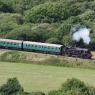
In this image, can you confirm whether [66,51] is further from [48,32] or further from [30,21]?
[30,21]

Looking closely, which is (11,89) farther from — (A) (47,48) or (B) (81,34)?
(B) (81,34)

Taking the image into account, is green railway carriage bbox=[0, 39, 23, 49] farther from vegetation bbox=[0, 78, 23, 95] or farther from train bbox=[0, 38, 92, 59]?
vegetation bbox=[0, 78, 23, 95]

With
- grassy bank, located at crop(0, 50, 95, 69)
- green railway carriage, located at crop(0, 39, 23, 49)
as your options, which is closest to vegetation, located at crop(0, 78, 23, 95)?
grassy bank, located at crop(0, 50, 95, 69)

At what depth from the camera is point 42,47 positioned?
77625mm

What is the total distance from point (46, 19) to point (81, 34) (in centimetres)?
1705

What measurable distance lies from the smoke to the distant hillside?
0.65 metres

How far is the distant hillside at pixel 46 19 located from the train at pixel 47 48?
17.0 feet

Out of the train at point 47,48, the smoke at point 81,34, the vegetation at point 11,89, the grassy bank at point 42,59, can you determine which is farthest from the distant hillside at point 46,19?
the vegetation at point 11,89

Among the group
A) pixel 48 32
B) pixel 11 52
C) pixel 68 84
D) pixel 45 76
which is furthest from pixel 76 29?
pixel 68 84

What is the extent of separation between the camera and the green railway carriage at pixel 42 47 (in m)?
76.1

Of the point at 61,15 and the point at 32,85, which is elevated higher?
the point at 61,15

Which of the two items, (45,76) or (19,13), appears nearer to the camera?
(45,76)

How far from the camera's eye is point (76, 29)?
85.2 metres

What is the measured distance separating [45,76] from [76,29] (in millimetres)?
21324
